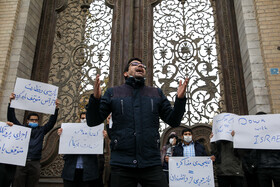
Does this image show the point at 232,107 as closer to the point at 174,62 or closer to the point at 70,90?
the point at 174,62

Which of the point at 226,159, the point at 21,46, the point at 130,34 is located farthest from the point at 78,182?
the point at 130,34

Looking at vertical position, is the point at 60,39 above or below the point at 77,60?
above

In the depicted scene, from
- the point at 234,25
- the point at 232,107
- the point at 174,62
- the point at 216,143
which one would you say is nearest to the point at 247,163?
the point at 216,143

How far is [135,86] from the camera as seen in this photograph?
247 centimetres

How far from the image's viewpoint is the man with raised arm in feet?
6.84

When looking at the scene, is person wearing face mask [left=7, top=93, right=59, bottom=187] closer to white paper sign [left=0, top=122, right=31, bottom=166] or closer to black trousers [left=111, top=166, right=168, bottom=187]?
white paper sign [left=0, top=122, right=31, bottom=166]

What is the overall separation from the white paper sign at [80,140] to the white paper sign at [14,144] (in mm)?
573

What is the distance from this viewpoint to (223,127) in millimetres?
4355

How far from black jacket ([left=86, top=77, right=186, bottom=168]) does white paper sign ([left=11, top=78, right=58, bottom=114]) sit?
249cm

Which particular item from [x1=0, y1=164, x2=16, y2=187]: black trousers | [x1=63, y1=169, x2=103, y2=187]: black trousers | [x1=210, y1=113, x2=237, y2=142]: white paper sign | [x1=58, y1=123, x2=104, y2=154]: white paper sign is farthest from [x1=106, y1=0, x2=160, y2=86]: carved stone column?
[x1=0, y1=164, x2=16, y2=187]: black trousers

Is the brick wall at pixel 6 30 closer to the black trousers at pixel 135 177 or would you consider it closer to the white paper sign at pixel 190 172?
the white paper sign at pixel 190 172

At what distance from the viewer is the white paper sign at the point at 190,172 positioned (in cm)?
403

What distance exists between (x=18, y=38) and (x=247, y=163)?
5.94 meters

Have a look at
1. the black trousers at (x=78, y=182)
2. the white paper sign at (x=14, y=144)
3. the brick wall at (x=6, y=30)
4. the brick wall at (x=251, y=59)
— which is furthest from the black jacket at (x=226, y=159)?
the brick wall at (x=6, y=30)
